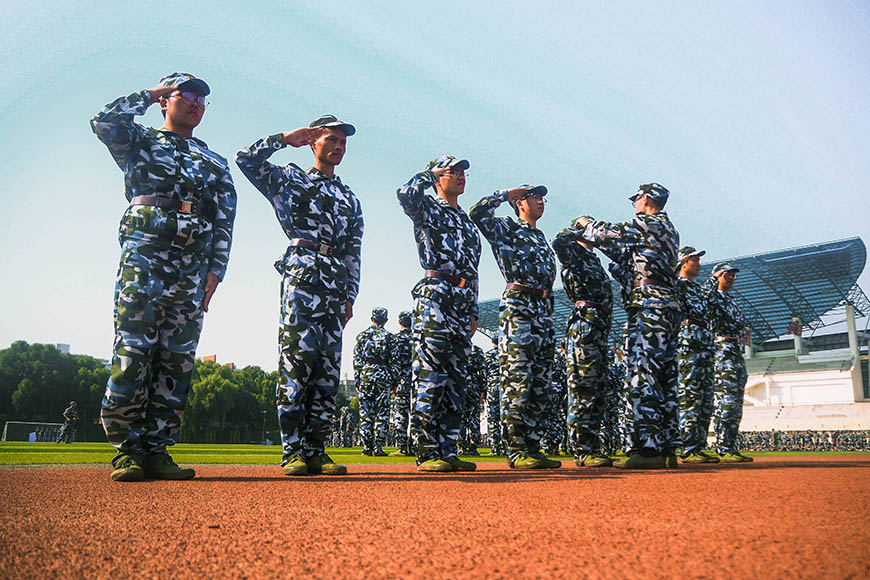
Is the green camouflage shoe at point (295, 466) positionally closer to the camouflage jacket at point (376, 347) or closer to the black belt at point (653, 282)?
the black belt at point (653, 282)

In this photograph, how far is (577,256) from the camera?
630cm

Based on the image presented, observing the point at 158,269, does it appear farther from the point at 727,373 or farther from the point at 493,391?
the point at 493,391

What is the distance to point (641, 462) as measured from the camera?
5434mm

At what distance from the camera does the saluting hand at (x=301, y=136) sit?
15.4 ft

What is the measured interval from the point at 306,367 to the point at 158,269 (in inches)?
50.3

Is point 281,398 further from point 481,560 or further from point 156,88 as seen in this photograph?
point 481,560

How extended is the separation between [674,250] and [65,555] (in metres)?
5.47

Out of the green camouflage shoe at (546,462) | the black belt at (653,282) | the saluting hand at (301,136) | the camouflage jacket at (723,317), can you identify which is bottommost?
the green camouflage shoe at (546,462)

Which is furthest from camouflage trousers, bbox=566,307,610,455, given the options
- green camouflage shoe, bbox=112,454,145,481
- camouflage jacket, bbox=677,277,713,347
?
green camouflage shoe, bbox=112,454,145,481

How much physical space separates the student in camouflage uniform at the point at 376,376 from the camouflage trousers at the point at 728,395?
6.15m

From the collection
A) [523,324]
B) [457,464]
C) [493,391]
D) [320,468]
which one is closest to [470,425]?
[493,391]

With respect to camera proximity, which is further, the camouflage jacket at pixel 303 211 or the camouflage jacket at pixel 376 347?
the camouflage jacket at pixel 376 347

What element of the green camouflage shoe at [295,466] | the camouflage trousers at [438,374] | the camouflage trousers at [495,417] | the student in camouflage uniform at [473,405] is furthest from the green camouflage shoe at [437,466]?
the camouflage trousers at [495,417]

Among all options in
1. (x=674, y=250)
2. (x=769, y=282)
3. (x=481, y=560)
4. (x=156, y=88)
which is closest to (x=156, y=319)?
(x=156, y=88)
